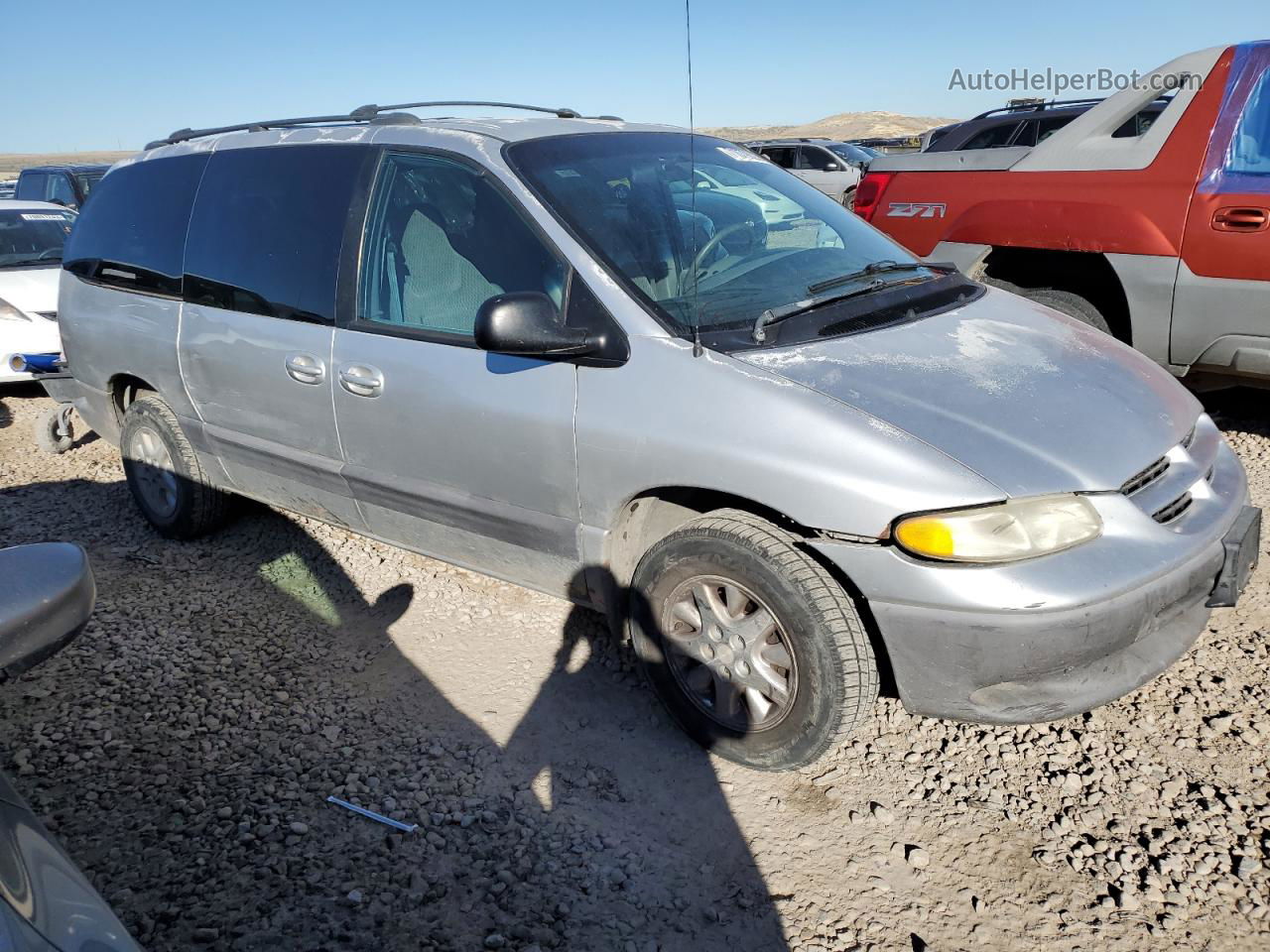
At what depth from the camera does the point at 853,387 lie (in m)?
2.44

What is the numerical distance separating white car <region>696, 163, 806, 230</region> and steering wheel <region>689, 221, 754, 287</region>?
12cm

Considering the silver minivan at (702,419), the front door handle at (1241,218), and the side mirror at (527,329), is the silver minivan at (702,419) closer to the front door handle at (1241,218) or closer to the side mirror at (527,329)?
the side mirror at (527,329)

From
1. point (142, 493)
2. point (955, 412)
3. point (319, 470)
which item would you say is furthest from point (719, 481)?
point (142, 493)

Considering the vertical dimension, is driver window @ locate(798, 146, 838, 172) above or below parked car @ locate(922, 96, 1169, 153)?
below

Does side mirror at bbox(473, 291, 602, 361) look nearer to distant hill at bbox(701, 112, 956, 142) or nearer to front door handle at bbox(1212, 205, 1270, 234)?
front door handle at bbox(1212, 205, 1270, 234)

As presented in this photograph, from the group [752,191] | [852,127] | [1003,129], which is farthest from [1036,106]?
[852,127]

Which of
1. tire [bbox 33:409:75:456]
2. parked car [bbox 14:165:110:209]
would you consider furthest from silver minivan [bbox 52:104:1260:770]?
parked car [bbox 14:165:110:209]

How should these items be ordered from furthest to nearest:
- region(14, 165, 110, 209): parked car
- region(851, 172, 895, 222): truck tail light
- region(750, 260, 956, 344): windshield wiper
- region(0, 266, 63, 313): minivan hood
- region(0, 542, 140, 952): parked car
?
region(14, 165, 110, 209): parked car
region(0, 266, 63, 313): minivan hood
region(851, 172, 895, 222): truck tail light
region(750, 260, 956, 344): windshield wiper
region(0, 542, 140, 952): parked car

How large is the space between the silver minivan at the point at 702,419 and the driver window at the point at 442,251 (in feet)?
0.03

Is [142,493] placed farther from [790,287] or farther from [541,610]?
[790,287]

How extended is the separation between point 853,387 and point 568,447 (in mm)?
856

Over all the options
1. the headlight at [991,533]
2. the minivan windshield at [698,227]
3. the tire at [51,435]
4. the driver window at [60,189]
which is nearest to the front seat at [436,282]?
the minivan windshield at [698,227]

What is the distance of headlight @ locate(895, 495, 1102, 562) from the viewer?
2.21 meters

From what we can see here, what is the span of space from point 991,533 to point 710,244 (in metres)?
1.45
